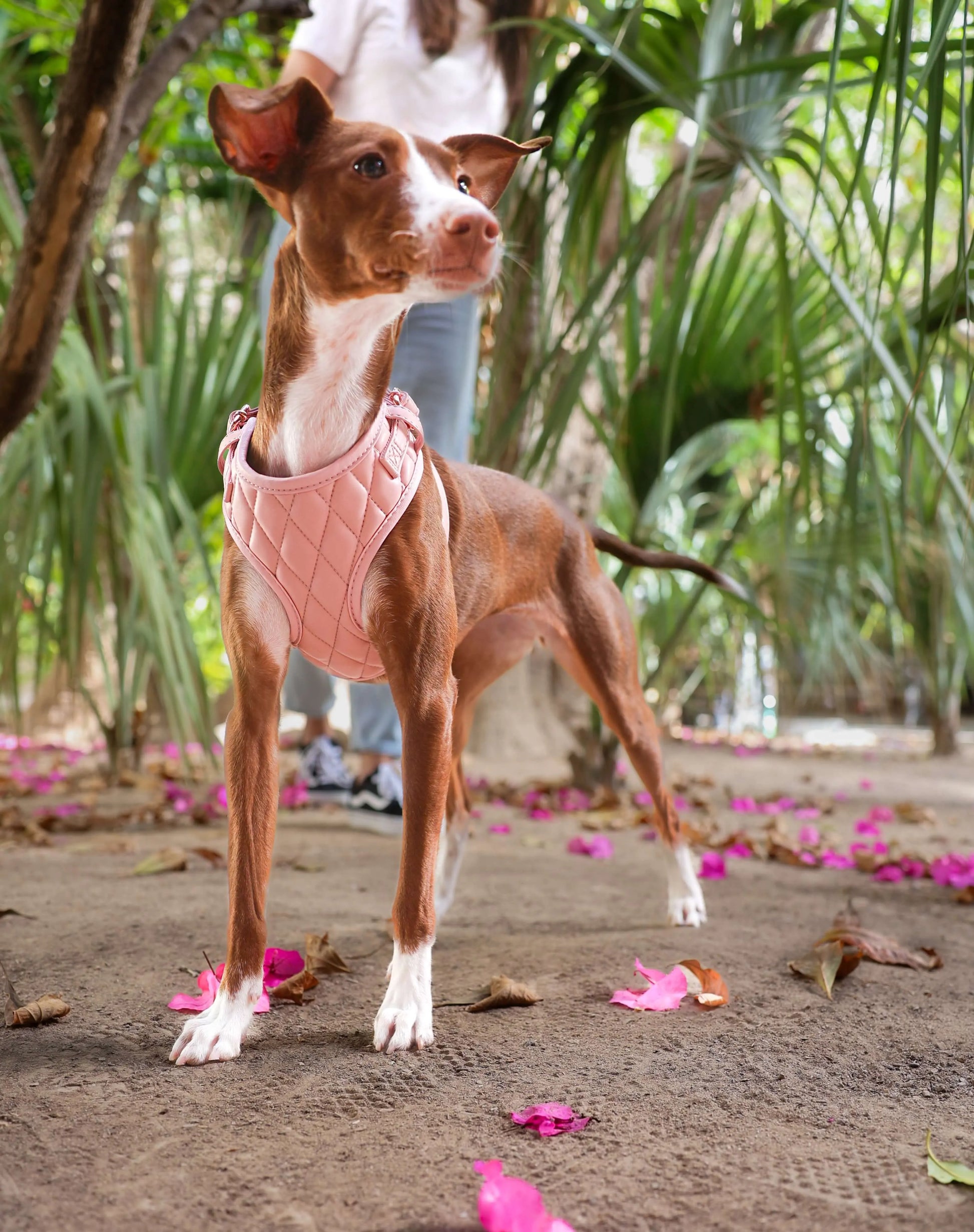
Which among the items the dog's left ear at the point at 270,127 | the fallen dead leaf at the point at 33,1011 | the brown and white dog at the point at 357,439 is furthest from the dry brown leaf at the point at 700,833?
the dog's left ear at the point at 270,127

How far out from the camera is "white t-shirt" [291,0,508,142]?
196cm

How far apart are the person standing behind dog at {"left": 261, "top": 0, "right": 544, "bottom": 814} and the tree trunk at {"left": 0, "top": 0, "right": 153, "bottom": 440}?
0.31 metres

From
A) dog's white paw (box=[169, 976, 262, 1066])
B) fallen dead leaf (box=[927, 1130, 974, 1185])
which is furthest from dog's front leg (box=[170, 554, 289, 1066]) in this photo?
fallen dead leaf (box=[927, 1130, 974, 1185])

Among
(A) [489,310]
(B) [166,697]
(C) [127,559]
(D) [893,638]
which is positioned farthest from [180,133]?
(D) [893,638]

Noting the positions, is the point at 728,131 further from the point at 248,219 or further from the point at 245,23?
the point at 248,219

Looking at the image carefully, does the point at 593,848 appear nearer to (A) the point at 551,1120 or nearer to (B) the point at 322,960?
(B) the point at 322,960

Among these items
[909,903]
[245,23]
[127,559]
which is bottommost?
[909,903]

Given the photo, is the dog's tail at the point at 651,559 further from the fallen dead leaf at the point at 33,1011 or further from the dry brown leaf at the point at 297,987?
the fallen dead leaf at the point at 33,1011

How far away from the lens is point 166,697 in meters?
2.64

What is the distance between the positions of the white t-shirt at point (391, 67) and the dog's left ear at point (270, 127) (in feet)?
2.92

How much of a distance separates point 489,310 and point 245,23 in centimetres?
300

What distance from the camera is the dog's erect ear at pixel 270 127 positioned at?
1.09m

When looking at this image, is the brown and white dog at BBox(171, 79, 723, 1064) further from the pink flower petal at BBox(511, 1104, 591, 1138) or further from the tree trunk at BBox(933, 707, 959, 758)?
the tree trunk at BBox(933, 707, 959, 758)

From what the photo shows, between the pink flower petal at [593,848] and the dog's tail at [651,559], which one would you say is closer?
the dog's tail at [651,559]
